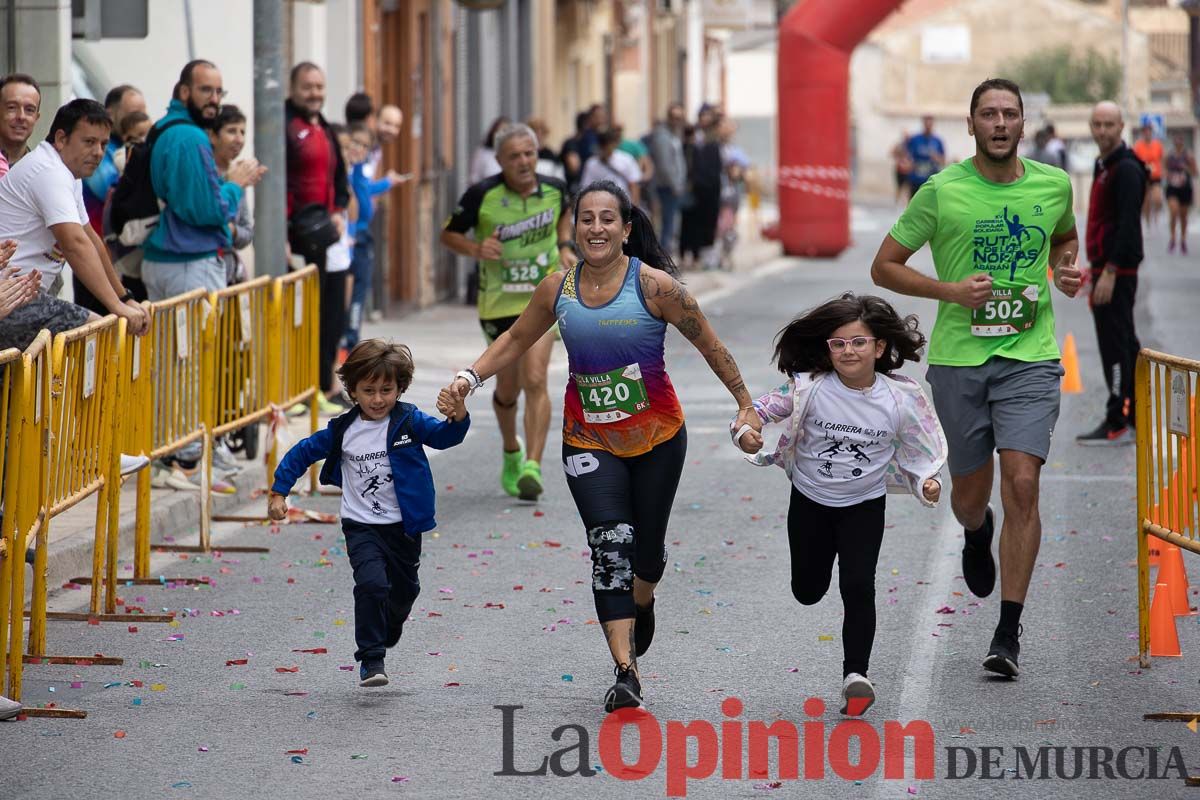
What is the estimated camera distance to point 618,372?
6.96 meters

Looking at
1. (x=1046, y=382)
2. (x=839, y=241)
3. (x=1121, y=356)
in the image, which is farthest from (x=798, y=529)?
(x=839, y=241)

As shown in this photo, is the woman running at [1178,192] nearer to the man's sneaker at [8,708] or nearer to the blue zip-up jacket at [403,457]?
the blue zip-up jacket at [403,457]

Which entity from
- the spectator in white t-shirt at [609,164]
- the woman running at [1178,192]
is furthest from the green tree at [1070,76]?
the spectator in white t-shirt at [609,164]

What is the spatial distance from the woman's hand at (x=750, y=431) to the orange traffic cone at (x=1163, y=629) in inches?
73.5

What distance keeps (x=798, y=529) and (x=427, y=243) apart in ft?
56.7

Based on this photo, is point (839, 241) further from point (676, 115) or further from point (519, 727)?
point (519, 727)

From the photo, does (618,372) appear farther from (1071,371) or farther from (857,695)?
(1071,371)

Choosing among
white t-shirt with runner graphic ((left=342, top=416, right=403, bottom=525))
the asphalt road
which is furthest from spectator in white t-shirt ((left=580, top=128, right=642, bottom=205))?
white t-shirt with runner graphic ((left=342, top=416, right=403, bottom=525))

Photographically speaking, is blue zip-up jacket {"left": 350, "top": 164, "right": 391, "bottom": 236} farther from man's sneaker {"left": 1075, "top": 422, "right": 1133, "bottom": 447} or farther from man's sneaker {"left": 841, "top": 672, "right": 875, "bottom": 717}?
man's sneaker {"left": 841, "top": 672, "right": 875, "bottom": 717}

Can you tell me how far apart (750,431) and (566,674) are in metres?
1.24

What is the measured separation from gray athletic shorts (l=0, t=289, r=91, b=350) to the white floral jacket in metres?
3.28

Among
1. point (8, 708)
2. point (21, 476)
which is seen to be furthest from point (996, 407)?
point (8, 708)

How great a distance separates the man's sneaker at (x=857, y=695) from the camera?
6.79 meters

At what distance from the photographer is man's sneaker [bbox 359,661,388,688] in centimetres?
713
